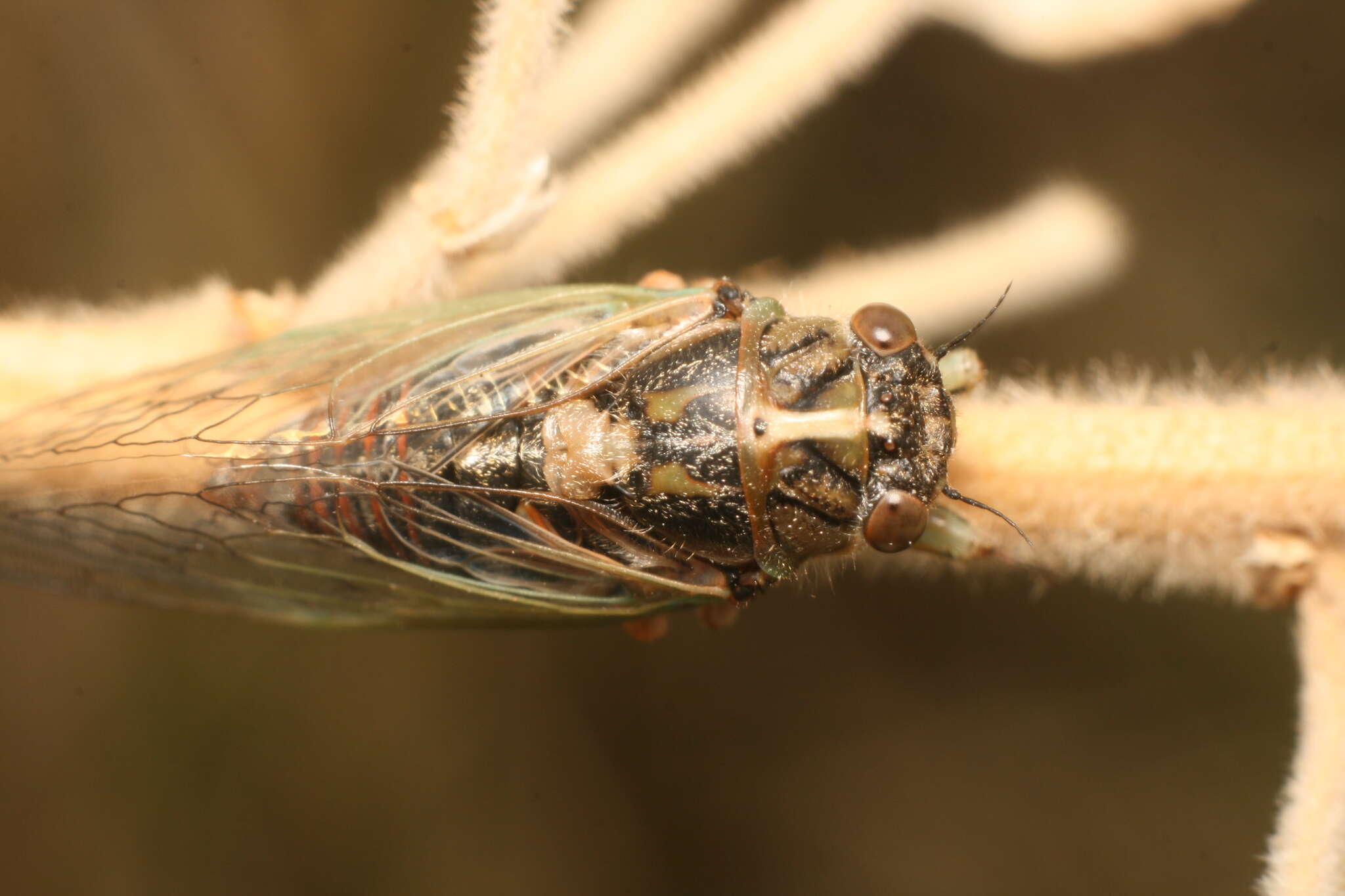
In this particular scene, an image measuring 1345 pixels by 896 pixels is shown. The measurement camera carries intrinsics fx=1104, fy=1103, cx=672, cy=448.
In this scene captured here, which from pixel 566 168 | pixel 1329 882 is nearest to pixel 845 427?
pixel 566 168

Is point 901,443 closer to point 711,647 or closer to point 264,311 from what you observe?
point 264,311

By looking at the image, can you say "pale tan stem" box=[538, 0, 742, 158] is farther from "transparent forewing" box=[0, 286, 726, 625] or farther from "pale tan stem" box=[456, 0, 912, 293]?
"transparent forewing" box=[0, 286, 726, 625]

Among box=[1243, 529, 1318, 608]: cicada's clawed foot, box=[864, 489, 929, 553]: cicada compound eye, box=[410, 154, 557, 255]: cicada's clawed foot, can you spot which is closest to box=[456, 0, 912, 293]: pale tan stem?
box=[410, 154, 557, 255]: cicada's clawed foot

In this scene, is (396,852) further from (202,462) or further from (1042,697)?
(1042,697)

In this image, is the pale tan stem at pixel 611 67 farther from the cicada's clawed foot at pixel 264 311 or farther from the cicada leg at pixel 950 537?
the cicada leg at pixel 950 537

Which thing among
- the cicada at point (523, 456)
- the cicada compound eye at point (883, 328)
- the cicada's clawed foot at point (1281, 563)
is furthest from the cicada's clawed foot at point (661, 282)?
the cicada's clawed foot at point (1281, 563)

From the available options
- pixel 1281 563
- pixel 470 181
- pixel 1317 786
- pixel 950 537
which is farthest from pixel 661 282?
pixel 1317 786
